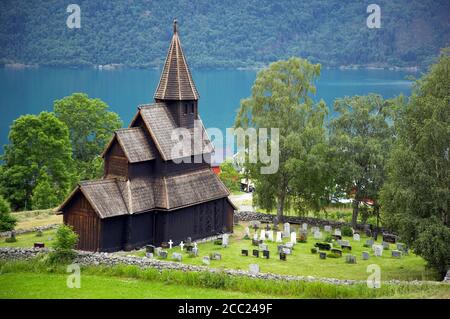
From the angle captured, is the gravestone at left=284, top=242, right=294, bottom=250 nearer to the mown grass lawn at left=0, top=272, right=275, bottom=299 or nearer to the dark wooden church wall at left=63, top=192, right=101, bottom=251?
the dark wooden church wall at left=63, top=192, right=101, bottom=251

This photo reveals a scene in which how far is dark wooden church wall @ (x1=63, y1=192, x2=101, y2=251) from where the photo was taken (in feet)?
123

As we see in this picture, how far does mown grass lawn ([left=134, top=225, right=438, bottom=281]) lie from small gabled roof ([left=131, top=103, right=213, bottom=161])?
493 centimetres

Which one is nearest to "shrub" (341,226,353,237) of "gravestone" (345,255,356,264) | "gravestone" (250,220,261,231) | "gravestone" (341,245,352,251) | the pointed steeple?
"gravestone" (341,245,352,251)

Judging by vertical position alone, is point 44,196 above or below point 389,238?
above

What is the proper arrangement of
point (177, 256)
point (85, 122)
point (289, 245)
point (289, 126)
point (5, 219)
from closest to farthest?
point (177, 256), point (289, 245), point (5, 219), point (289, 126), point (85, 122)

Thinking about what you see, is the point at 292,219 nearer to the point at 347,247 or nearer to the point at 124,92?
the point at 347,247

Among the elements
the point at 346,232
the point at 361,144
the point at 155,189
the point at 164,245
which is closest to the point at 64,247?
the point at 164,245

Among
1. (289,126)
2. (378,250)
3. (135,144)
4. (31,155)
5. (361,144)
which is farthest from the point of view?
(31,155)

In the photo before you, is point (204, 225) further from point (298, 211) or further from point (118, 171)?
point (298, 211)

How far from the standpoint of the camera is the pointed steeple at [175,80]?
136ft

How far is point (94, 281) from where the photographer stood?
1252 inches

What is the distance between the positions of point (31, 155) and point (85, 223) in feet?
66.6

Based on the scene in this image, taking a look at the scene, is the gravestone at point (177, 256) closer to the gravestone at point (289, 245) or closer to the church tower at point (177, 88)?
the gravestone at point (289, 245)

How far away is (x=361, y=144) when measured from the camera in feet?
150
